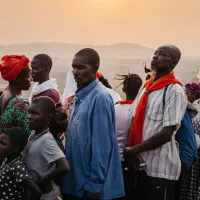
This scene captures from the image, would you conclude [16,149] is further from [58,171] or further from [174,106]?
[174,106]

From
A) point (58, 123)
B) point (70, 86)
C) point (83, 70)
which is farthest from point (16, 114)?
point (70, 86)

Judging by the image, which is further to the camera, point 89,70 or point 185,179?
point 185,179

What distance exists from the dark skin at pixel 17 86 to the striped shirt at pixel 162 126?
106cm

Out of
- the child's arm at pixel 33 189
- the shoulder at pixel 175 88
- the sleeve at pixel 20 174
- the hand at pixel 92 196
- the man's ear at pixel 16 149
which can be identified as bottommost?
the hand at pixel 92 196

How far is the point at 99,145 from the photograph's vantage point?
2.63 meters

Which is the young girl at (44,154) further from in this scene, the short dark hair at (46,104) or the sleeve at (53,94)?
the sleeve at (53,94)

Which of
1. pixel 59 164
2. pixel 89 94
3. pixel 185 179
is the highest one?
pixel 89 94

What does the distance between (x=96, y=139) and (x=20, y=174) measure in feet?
1.79

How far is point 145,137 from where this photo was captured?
10.1 feet

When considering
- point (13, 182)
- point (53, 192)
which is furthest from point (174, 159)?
point (13, 182)

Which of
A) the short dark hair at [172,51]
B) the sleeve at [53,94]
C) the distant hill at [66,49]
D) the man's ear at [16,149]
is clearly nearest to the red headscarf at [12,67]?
the sleeve at [53,94]

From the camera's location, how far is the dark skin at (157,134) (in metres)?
2.95

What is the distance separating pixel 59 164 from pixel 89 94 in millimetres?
526

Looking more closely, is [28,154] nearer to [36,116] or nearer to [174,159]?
[36,116]
